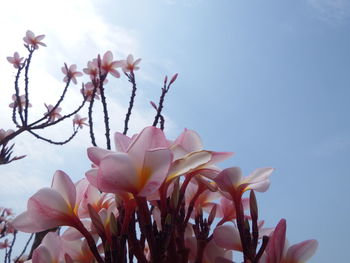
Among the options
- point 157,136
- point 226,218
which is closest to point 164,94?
point 226,218

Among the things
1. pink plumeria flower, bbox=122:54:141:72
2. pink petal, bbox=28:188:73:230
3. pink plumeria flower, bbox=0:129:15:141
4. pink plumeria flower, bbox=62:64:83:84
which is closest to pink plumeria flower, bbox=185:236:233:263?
pink petal, bbox=28:188:73:230

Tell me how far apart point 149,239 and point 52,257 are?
8.3 inches

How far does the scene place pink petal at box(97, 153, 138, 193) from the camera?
50cm

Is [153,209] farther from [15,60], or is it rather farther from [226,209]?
[15,60]

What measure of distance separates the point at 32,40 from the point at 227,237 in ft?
13.5

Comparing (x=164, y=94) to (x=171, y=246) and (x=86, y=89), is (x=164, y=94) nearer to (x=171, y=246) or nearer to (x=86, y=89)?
(x=171, y=246)

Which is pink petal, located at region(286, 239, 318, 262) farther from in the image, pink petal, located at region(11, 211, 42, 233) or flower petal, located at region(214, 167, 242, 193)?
pink petal, located at region(11, 211, 42, 233)

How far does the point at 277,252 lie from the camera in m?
0.59

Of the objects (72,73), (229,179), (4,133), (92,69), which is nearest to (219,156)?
(229,179)

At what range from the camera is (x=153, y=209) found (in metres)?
0.70

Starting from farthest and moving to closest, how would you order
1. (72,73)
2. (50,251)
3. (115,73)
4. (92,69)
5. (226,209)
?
(72,73) → (115,73) → (92,69) → (226,209) → (50,251)

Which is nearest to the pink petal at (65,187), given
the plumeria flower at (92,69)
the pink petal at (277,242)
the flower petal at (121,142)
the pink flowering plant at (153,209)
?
the pink flowering plant at (153,209)

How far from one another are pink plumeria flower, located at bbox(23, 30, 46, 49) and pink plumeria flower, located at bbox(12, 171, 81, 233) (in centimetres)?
389

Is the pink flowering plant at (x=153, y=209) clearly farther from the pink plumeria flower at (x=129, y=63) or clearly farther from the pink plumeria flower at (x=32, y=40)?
the pink plumeria flower at (x=32, y=40)
